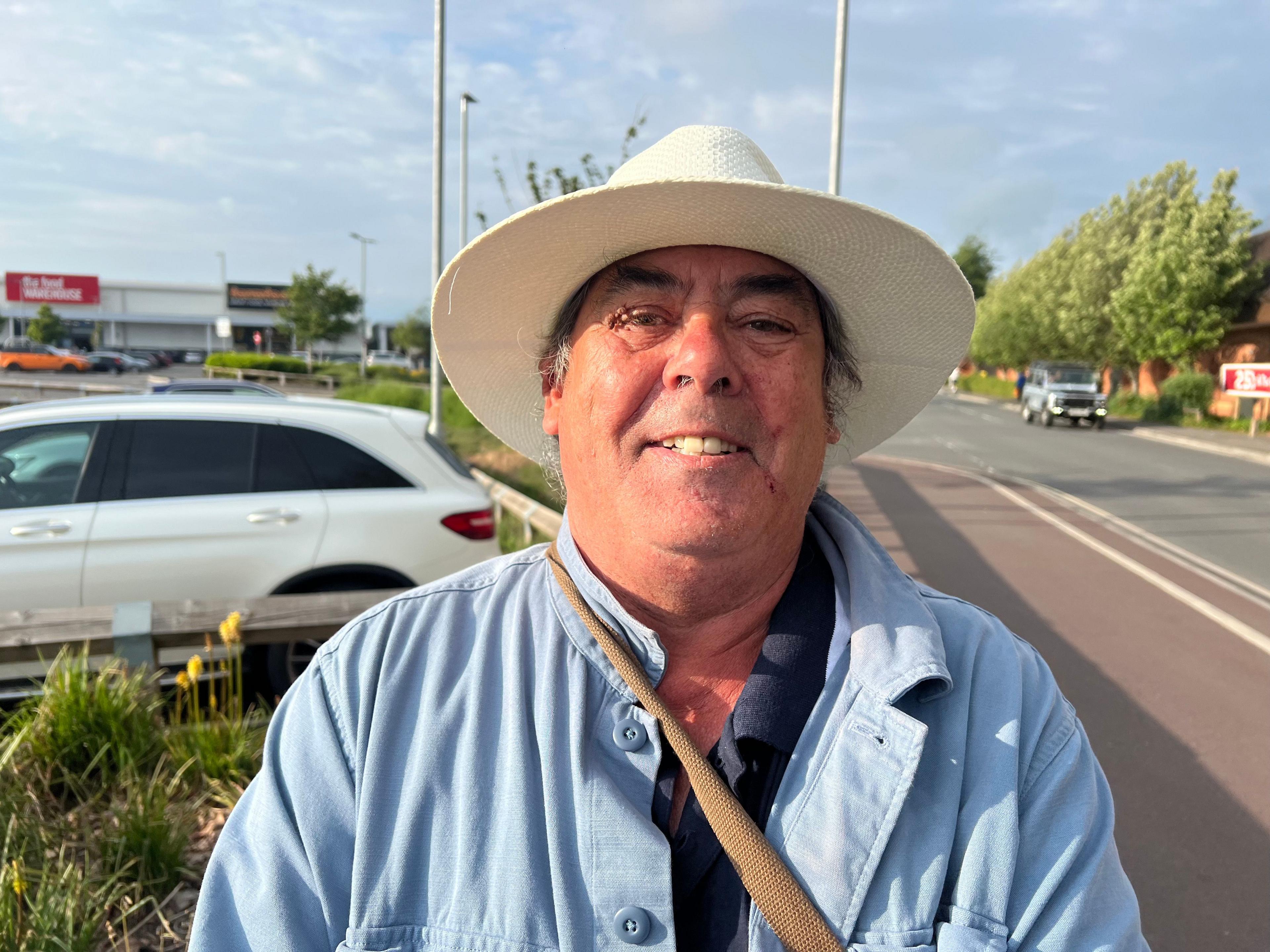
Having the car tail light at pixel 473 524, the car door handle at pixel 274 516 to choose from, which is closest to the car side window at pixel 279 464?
the car door handle at pixel 274 516

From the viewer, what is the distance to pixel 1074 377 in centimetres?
3047

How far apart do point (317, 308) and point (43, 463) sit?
45232 millimetres

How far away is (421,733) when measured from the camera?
1.54 m

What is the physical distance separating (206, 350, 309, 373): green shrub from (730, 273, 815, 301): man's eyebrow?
137 feet

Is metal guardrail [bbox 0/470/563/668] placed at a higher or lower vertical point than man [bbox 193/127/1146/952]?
lower

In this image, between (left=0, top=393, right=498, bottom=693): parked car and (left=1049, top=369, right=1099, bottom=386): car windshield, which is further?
(left=1049, top=369, right=1099, bottom=386): car windshield

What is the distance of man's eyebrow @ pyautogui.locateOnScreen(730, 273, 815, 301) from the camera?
1800mm

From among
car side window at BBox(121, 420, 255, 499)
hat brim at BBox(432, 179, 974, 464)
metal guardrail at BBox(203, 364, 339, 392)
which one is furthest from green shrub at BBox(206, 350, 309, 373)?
hat brim at BBox(432, 179, 974, 464)

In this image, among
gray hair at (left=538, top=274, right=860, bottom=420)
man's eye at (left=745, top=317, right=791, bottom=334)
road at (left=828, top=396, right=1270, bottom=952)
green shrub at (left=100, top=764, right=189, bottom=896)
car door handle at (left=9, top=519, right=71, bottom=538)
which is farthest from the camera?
car door handle at (left=9, top=519, right=71, bottom=538)

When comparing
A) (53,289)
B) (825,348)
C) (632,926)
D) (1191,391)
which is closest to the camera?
(632,926)

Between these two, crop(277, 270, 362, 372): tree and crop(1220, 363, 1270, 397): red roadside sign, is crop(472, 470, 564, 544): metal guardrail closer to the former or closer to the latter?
crop(1220, 363, 1270, 397): red roadside sign

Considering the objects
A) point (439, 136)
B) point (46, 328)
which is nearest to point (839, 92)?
point (439, 136)

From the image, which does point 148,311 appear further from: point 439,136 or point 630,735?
point 630,735

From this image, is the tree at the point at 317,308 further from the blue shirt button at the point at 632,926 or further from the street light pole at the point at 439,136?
the blue shirt button at the point at 632,926
